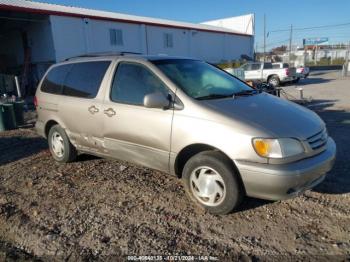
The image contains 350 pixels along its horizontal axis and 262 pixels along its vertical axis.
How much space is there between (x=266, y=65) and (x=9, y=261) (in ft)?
68.0

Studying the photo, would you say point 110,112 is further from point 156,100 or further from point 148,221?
point 148,221

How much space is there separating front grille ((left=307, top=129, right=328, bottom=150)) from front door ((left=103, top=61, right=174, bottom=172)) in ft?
5.02

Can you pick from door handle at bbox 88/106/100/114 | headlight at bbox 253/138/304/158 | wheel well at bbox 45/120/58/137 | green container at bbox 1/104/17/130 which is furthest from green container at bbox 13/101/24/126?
headlight at bbox 253/138/304/158

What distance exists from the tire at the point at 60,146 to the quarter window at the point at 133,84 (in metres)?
1.44

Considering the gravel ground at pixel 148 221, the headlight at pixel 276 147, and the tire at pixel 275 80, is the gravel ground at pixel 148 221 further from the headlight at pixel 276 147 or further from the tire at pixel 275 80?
the tire at pixel 275 80

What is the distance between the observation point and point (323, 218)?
A: 11.3 feet

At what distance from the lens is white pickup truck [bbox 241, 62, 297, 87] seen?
20656 millimetres

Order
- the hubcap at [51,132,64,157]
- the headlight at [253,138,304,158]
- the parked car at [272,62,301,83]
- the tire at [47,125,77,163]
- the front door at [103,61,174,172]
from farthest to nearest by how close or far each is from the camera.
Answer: the parked car at [272,62,301,83] → the hubcap at [51,132,64,157] → the tire at [47,125,77,163] → the front door at [103,61,174,172] → the headlight at [253,138,304,158]

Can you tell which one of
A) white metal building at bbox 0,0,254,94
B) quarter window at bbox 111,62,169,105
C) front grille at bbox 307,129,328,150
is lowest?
front grille at bbox 307,129,328,150

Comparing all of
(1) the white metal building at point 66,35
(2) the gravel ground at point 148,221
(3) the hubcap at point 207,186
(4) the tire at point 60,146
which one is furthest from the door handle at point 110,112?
(1) the white metal building at point 66,35

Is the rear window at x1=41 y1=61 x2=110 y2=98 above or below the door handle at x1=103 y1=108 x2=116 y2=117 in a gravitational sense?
above

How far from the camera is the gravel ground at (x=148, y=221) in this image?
Answer: 301 cm

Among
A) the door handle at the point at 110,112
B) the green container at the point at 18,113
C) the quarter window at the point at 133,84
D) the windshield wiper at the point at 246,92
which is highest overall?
the quarter window at the point at 133,84

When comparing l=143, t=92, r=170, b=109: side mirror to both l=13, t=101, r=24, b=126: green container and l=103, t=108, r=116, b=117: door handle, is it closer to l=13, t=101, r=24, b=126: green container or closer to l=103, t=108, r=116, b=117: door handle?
l=103, t=108, r=116, b=117: door handle
